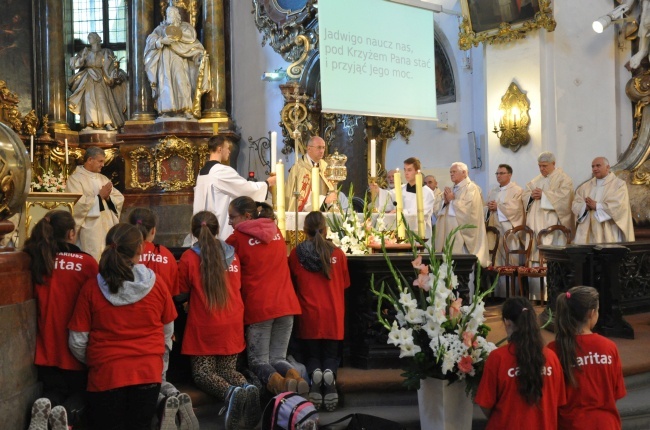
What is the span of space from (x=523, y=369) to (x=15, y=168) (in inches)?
97.9

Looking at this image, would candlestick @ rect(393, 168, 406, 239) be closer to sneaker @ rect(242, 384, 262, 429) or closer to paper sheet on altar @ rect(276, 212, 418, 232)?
paper sheet on altar @ rect(276, 212, 418, 232)

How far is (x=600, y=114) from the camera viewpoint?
34.6 ft

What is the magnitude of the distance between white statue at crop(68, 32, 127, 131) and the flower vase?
9.98m

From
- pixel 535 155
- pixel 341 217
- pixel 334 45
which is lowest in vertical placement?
pixel 341 217

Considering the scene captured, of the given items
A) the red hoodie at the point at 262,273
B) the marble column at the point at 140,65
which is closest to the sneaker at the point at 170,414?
the red hoodie at the point at 262,273

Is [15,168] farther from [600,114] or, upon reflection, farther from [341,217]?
[600,114]

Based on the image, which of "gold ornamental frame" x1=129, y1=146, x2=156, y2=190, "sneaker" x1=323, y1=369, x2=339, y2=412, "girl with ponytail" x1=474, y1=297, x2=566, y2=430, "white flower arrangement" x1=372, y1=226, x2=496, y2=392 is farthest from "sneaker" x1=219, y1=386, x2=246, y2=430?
"gold ornamental frame" x1=129, y1=146, x2=156, y2=190

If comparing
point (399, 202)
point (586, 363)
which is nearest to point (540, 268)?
point (399, 202)

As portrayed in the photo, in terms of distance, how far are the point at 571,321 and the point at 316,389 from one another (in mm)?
1801

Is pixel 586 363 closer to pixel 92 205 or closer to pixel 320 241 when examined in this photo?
pixel 320 241

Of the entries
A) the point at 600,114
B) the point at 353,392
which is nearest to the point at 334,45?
the point at 353,392

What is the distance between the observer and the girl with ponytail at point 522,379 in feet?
12.1

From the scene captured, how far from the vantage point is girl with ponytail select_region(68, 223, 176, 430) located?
13.3ft

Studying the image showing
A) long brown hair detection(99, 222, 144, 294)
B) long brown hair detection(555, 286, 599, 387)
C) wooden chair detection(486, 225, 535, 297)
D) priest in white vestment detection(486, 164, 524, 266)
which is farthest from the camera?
priest in white vestment detection(486, 164, 524, 266)
